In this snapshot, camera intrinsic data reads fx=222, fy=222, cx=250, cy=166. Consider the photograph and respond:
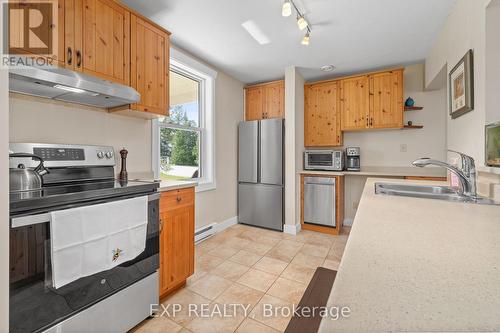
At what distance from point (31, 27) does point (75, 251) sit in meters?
1.34

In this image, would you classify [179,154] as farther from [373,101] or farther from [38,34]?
[373,101]

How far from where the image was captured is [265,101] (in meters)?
3.74

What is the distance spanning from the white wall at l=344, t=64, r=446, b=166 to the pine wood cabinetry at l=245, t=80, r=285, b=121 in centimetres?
146

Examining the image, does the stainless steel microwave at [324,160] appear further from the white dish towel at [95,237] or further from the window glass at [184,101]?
the white dish towel at [95,237]

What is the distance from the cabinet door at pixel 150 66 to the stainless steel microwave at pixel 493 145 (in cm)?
239

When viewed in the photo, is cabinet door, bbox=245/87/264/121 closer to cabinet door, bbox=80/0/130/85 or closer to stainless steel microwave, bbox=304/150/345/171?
stainless steel microwave, bbox=304/150/345/171

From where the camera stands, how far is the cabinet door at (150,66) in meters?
1.85

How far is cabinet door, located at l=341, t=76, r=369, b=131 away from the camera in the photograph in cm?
331

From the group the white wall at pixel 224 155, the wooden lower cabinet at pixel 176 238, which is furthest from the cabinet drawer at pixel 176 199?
the white wall at pixel 224 155

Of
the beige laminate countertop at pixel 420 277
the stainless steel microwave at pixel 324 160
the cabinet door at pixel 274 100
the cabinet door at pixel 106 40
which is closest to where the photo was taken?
the beige laminate countertop at pixel 420 277

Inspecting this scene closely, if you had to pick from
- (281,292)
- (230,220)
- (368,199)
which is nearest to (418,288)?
(368,199)

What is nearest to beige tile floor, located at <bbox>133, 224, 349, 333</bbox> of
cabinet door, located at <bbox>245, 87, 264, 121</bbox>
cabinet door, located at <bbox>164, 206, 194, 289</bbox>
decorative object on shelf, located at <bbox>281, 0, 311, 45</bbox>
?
cabinet door, located at <bbox>164, 206, 194, 289</bbox>

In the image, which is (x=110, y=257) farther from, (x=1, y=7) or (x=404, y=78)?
(x=404, y=78)

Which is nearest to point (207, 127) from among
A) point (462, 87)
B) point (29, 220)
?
point (29, 220)
